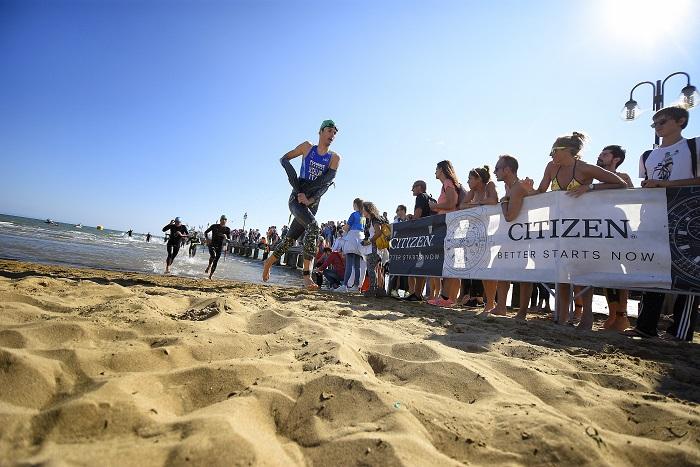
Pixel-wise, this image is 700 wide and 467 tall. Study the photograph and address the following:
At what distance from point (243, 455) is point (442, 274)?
468cm

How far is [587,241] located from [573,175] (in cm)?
79

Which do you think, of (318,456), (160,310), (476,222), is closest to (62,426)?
(318,456)

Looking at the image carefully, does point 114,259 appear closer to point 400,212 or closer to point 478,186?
point 400,212

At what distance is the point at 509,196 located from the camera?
446 centimetres

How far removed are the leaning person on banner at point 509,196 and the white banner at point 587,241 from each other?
97 millimetres

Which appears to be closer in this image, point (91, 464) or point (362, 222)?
point (91, 464)

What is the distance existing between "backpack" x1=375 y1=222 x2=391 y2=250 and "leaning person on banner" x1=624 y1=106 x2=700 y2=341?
3670 millimetres

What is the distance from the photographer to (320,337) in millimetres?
2094

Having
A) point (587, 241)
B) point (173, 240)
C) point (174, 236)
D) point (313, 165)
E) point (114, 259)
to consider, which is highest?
point (313, 165)

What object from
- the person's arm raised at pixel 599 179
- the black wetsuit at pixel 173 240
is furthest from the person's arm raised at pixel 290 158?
the black wetsuit at pixel 173 240

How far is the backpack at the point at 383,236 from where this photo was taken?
249 inches

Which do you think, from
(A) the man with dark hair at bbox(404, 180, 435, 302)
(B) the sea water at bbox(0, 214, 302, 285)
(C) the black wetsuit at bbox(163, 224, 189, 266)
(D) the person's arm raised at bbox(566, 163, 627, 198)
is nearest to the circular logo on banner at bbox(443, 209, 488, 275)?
(A) the man with dark hair at bbox(404, 180, 435, 302)

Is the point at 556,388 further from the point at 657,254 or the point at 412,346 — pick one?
the point at 657,254

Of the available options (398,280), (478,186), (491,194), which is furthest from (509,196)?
(398,280)
